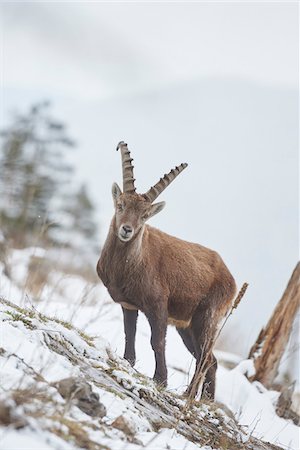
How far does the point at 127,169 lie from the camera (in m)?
9.47

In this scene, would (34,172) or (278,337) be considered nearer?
(278,337)

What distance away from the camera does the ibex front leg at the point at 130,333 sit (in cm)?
932

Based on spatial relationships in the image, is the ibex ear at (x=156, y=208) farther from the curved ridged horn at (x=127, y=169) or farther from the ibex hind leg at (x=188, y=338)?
the ibex hind leg at (x=188, y=338)

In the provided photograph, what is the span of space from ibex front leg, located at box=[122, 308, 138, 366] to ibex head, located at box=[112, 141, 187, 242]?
112 cm

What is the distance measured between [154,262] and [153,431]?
4214mm

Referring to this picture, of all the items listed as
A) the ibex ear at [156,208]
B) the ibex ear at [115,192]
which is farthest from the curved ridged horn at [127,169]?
the ibex ear at [156,208]

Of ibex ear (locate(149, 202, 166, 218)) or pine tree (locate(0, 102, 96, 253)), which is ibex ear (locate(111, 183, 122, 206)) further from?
pine tree (locate(0, 102, 96, 253))

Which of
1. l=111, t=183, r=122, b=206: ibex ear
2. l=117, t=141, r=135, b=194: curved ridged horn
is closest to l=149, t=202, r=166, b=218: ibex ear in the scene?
l=117, t=141, r=135, b=194: curved ridged horn

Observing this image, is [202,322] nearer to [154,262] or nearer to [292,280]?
[154,262]

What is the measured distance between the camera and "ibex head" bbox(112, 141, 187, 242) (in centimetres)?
908

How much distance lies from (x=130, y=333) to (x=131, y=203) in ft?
5.85

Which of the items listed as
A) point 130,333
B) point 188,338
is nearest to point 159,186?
point 130,333

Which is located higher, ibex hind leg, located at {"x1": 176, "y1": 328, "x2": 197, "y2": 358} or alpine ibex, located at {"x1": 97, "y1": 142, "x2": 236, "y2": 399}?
alpine ibex, located at {"x1": 97, "y1": 142, "x2": 236, "y2": 399}

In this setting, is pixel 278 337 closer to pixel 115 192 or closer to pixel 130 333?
pixel 130 333
